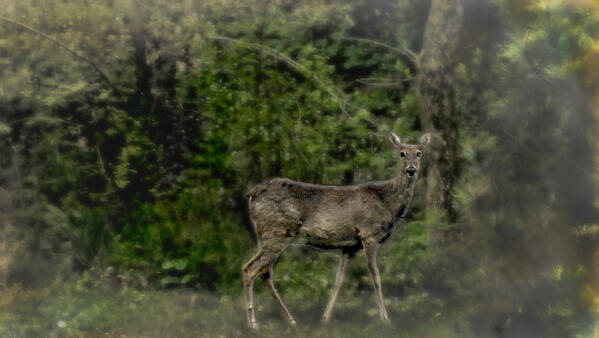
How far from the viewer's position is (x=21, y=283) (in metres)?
7.96

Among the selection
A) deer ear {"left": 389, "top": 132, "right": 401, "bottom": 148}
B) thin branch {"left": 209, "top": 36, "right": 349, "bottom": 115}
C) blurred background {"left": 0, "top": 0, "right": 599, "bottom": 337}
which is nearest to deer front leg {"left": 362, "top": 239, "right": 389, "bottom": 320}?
blurred background {"left": 0, "top": 0, "right": 599, "bottom": 337}

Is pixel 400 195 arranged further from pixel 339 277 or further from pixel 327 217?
pixel 339 277

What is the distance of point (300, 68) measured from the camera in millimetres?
8086

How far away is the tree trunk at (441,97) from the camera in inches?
315

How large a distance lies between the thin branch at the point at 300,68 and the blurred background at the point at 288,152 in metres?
0.02

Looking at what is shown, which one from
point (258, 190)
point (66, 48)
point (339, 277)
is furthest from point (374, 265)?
point (66, 48)

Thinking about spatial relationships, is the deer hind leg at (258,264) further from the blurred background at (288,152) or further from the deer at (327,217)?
the blurred background at (288,152)

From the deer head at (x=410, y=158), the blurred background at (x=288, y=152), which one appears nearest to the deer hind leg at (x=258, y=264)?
the blurred background at (x=288, y=152)

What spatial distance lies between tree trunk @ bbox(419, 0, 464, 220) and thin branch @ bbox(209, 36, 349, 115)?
1083 mm

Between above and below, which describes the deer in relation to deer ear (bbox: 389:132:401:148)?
below

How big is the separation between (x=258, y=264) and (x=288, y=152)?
5.07 feet

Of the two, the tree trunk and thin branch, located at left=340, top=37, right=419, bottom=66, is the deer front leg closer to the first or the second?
the tree trunk

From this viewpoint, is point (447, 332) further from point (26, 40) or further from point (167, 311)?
point (26, 40)

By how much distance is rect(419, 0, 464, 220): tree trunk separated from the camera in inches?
315
